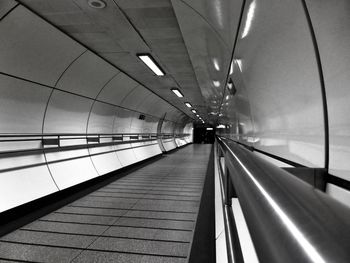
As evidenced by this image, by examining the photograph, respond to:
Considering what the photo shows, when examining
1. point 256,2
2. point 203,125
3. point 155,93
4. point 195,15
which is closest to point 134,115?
point 155,93

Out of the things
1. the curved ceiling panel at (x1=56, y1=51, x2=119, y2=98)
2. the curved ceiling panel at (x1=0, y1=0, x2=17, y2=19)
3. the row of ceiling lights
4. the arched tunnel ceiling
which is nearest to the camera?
the curved ceiling panel at (x1=0, y1=0, x2=17, y2=19)

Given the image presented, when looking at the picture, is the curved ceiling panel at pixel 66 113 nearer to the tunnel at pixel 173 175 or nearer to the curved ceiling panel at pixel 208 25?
the tunnel at pixel 173 175

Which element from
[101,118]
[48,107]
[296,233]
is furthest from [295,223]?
[101,118]

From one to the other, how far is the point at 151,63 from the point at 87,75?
1.71 m

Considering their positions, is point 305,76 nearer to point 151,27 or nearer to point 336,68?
point 336,68

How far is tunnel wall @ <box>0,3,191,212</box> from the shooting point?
4.36 metres

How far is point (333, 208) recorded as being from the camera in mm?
398

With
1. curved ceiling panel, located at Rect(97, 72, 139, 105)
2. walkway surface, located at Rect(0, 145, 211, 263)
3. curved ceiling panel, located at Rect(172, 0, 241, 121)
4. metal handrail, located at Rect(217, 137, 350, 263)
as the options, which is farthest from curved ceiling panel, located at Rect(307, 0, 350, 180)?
curved ceiling panel, located at Rect(97, 72, 139, 105)

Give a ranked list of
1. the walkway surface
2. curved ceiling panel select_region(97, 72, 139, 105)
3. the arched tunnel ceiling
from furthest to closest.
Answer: curved ceiling panel select_region(97, 72, 139, 105) → the arched tunnel ceiling → the walkway surface

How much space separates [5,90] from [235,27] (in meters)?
4.14

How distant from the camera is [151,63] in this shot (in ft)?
22.9

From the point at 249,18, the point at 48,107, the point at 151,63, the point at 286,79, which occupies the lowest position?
the point at 286,79

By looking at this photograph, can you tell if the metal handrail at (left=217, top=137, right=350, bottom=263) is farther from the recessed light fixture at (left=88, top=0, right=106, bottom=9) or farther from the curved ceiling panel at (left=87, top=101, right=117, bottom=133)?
the curved ceiling panel at (left=87, top=101, right=117, bottom=133)

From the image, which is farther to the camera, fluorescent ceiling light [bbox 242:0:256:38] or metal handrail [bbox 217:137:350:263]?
fluorescent ceiling light [bbox 242:0:256:38]
